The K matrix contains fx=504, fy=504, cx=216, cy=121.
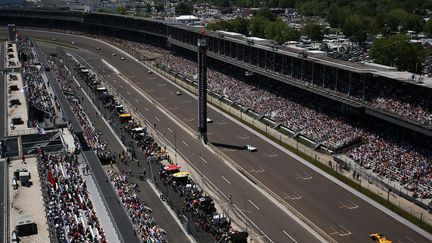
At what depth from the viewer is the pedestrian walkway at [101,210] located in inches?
1383

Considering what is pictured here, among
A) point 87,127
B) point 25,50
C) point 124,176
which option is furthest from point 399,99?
point 25,50

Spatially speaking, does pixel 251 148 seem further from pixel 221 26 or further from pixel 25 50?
pixel 221 26

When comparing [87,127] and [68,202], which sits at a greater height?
[68,202]

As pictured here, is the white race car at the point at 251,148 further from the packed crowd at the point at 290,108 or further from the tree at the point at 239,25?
the tree at the point at 239,25

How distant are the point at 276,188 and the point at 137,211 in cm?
1727

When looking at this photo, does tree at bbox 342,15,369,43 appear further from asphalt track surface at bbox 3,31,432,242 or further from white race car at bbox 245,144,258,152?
white race car at bbox 245,144,258,152

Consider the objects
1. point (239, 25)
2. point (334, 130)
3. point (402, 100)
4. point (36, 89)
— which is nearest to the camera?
point (402, 100)

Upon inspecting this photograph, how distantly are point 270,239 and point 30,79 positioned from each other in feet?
175

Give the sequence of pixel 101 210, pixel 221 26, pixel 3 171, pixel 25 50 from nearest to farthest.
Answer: pixel 101 210 < pixel 3 171 < pixel 25 50 < pixel 221 26

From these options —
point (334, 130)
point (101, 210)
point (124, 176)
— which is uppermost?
point (101, 210)

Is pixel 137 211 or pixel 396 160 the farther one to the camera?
pixel 396 160

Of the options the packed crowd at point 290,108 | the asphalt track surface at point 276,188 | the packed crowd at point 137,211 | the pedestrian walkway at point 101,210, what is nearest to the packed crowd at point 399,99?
the packed crowd at point 290,108

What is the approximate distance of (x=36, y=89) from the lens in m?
74.8

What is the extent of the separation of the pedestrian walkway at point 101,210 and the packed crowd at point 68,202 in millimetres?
360
